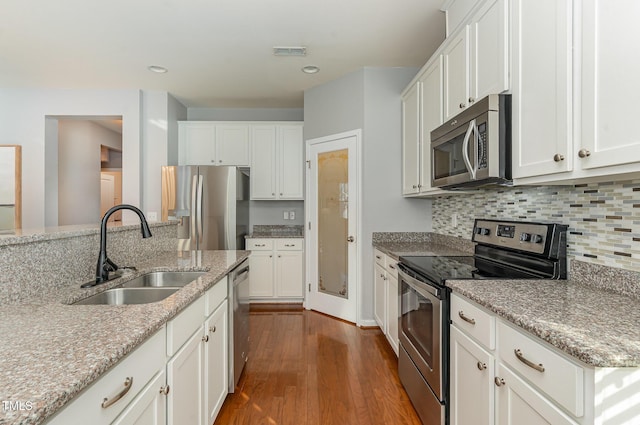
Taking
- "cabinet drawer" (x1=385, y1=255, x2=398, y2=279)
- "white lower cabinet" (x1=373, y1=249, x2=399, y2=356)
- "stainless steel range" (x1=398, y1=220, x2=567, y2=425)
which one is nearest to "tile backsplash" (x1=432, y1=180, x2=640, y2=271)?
"stainless steel range" (x1=398, y1=220, x2=567, y2=425)

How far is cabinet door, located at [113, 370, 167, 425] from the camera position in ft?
3.08

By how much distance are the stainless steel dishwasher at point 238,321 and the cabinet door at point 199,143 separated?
2.57 metres

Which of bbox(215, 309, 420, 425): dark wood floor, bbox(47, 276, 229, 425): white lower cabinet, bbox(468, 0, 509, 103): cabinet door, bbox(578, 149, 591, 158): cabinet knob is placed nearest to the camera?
bbox(47, 276, 229, 425): white lower cabinet

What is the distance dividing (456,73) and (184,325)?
6.90 ft

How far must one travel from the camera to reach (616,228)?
1432mm

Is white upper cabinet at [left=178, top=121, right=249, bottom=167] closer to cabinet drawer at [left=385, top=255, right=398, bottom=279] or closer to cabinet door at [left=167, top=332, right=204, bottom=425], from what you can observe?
cabinet drawer at [left=385, top=255, right=398, bottom=279]

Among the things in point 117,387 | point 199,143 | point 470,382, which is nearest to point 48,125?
point 199,143

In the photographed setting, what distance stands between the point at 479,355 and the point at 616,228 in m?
0.79

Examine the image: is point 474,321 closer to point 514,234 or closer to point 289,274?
point 514,234

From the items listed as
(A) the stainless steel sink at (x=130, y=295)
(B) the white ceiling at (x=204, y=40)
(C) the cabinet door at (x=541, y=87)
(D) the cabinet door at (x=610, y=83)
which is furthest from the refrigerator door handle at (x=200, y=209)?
(D) the cabinet door at (x=610, y=83)

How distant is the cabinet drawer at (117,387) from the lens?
28.4 inches

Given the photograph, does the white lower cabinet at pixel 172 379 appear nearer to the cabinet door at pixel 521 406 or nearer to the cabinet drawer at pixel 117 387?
the cabinet drawer at pixel 117 387

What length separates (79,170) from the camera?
18.4 ft

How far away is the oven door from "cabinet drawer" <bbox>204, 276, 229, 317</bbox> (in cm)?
112
